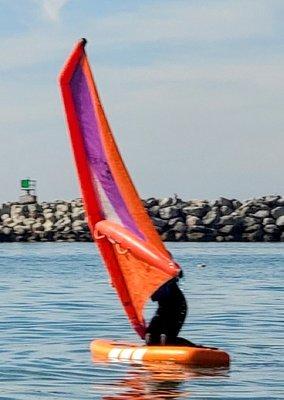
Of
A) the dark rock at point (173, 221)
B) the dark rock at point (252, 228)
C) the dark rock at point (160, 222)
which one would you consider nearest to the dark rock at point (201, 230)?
the dark rock at point (173, 221)

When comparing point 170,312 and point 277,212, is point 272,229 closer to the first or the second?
point 277,212

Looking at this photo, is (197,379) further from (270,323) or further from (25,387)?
(270,323)

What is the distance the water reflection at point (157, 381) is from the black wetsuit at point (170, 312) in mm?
564

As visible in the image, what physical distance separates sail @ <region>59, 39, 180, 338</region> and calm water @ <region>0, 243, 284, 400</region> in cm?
129

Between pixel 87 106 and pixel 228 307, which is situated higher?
pixel 87 106

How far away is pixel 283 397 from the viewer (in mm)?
17938

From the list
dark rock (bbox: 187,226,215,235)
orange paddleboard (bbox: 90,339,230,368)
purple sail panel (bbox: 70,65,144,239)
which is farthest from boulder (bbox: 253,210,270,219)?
orange paddleboard (bbox: 90,339,230,368)

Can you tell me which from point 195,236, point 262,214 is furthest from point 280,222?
point 195,236

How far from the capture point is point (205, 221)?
263 feet

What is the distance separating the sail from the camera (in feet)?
67.9

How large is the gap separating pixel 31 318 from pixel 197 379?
1148 cm

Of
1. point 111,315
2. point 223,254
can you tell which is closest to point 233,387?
point 111,315

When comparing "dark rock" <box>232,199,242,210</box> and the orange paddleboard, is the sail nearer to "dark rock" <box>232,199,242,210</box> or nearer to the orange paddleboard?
the orange paddleboard

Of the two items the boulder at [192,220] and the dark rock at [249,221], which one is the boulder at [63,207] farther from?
the dark rock at [249,221]
